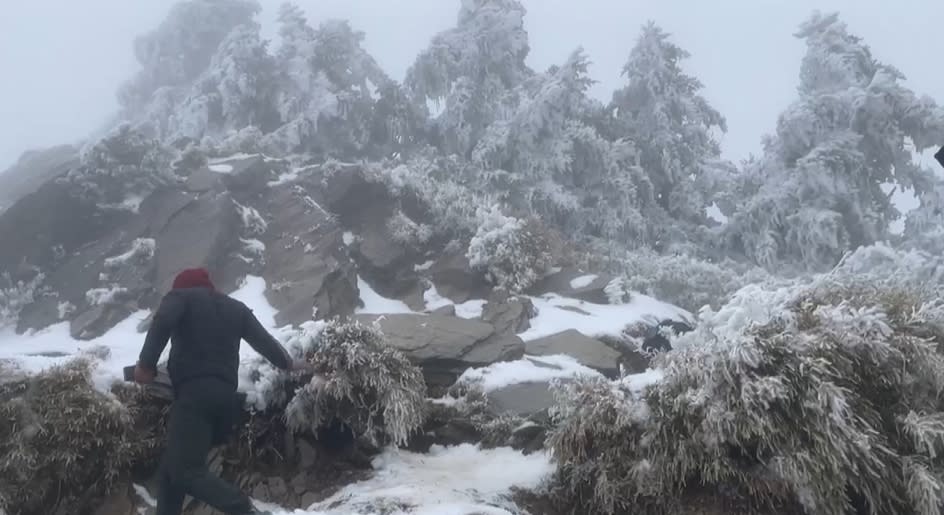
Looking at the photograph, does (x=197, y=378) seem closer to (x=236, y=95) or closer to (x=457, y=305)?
(x=457, y=305)

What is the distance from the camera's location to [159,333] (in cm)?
543

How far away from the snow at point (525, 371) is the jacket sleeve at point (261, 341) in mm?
3303

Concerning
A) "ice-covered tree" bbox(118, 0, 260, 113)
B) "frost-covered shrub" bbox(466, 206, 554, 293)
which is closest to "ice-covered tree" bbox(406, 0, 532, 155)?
"frost-covered shrub" bbox(466, 206, 554, 293)

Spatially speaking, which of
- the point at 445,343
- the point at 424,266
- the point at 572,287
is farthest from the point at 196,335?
the point at 424,266

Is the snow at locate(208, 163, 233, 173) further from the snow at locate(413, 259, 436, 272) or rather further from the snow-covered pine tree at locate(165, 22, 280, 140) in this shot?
the snow at locate(413, 259, 436, 272)

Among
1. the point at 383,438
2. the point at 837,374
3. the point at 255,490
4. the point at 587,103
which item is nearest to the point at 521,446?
the point at 383,438

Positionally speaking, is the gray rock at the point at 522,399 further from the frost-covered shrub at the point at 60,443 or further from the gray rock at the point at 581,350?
the frost-covered shrub at the point at 60,443

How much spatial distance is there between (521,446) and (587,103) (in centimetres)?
1151

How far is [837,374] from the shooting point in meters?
5.69

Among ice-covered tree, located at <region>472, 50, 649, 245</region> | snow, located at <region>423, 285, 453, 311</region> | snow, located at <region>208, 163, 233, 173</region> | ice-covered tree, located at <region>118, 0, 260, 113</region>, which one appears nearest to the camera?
snow, located at <region>423, 285, 453, 311</region>

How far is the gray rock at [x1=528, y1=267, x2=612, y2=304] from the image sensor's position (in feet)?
40.9

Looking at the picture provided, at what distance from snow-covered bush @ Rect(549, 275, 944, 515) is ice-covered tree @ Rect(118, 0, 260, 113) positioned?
23092 millimetres

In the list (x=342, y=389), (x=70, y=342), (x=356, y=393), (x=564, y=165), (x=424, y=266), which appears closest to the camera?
(x=342, y=389)

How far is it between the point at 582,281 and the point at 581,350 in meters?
2.68
